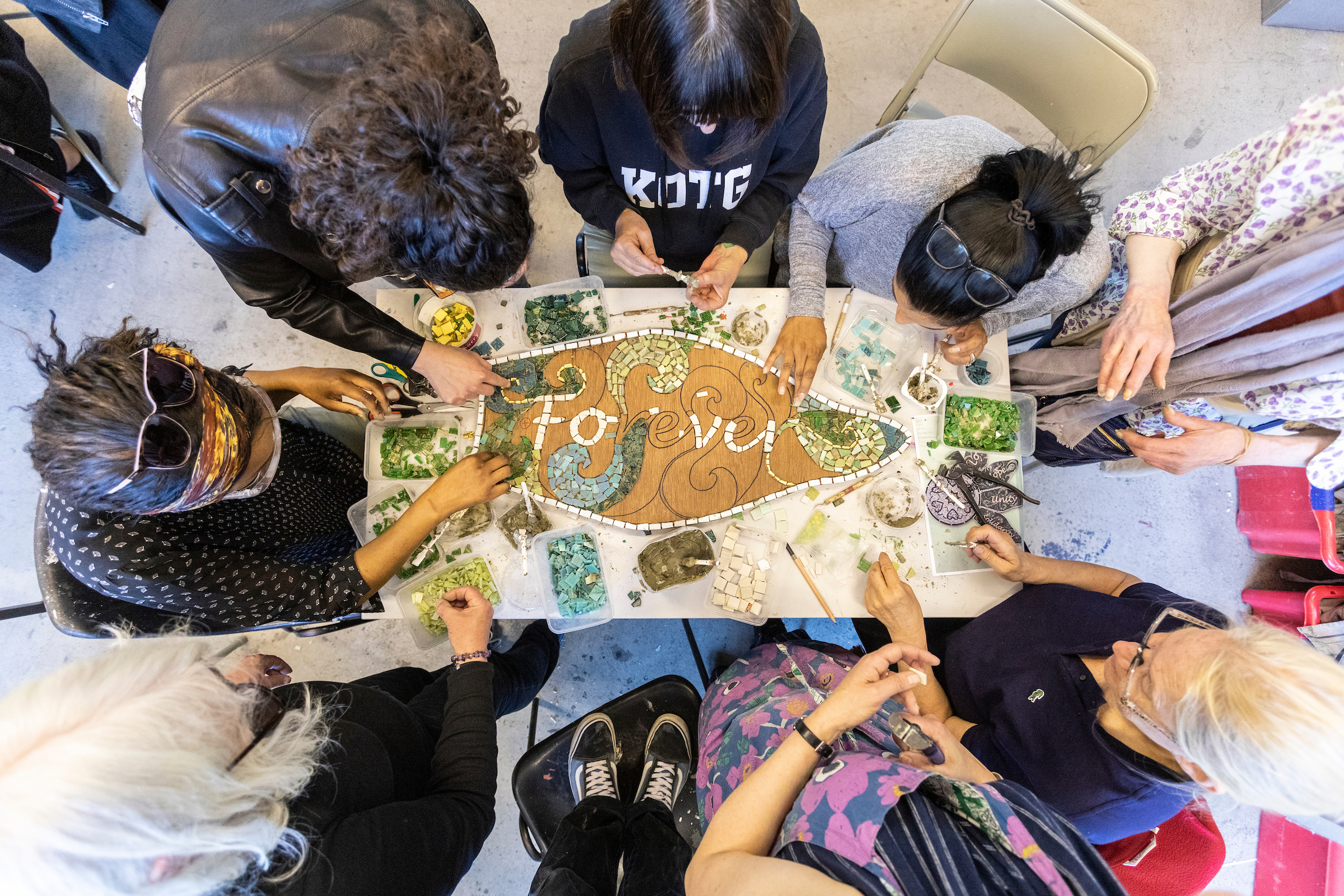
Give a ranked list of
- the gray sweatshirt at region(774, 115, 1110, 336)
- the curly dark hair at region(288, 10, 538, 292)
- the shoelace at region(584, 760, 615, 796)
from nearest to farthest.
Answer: the curly dark hair at region(288, 10, 538, 292)
the gray sweatshirt at region(774, 115, 1110, 336)
the shoelace at region(584, 760, 615, 796)

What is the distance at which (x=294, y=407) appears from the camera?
6.21 feet

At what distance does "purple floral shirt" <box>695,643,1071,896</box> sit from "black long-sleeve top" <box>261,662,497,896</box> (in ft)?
2.04

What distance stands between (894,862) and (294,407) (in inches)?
79.5

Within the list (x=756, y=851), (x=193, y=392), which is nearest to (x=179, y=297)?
(x=193, y=392)

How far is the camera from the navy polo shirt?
1.42 metres

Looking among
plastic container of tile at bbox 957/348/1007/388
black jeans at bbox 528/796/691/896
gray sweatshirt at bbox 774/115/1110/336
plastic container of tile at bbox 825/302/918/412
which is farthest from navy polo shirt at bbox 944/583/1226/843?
black jeans at bbox 528/796/691/896

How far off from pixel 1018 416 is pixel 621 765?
Answer: 1.77 meters

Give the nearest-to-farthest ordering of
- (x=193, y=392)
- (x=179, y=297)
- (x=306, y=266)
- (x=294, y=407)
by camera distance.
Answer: (x=193, y=392)
(x=306, y=266)
(x=294, y=407)
(x=179, y=297)

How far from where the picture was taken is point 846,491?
5.85 feet

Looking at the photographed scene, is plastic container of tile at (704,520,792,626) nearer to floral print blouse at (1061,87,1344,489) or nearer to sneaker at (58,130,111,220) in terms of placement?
floral print blouse at (1061,87,1344,489)

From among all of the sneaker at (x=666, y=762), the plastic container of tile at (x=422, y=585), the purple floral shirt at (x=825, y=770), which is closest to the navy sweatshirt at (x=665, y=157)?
the plastic container of tile at (x=422, y=585)

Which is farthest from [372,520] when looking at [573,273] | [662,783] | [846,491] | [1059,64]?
[1059,64]

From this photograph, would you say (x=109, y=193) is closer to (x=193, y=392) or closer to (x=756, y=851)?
(x=193, y=392)

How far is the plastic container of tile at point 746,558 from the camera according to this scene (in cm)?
171
